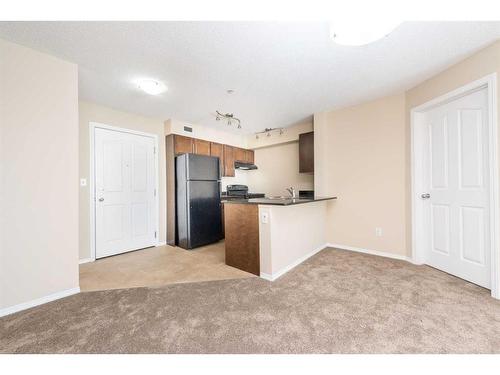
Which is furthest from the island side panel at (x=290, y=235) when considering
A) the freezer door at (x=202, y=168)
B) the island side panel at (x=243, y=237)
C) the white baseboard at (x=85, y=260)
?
the white baseboard at (x=85, y=260)

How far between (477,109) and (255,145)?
3.80 metres

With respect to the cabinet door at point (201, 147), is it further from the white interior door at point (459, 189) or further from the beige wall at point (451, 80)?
the white interior door at point (459, 189)

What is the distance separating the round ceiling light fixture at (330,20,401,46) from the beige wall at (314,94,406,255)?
202 cm

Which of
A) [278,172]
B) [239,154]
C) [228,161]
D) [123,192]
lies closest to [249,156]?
[239,154]

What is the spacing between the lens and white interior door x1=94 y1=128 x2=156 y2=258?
10.4 ft

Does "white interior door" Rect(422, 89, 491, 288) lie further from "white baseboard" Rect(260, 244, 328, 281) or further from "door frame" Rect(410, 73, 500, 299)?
"white baseboard" Rect(260, 244, 328, 281)

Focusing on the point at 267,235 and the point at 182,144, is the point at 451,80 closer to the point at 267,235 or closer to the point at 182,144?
the point at 267,235

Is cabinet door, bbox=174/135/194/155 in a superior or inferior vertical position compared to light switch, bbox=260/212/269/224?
superior

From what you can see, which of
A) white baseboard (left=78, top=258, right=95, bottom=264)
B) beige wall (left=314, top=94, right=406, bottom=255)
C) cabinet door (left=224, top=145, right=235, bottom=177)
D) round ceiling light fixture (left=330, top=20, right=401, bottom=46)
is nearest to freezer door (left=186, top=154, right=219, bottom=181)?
cabinet door (left=224, top=145, right=235, bottom=177)

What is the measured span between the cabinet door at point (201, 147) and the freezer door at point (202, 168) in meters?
0.38

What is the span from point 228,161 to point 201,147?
0.81 m

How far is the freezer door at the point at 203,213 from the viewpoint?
3572 millimetres

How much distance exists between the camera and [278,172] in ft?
16.4

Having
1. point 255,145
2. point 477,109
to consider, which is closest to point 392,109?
point 477,109
